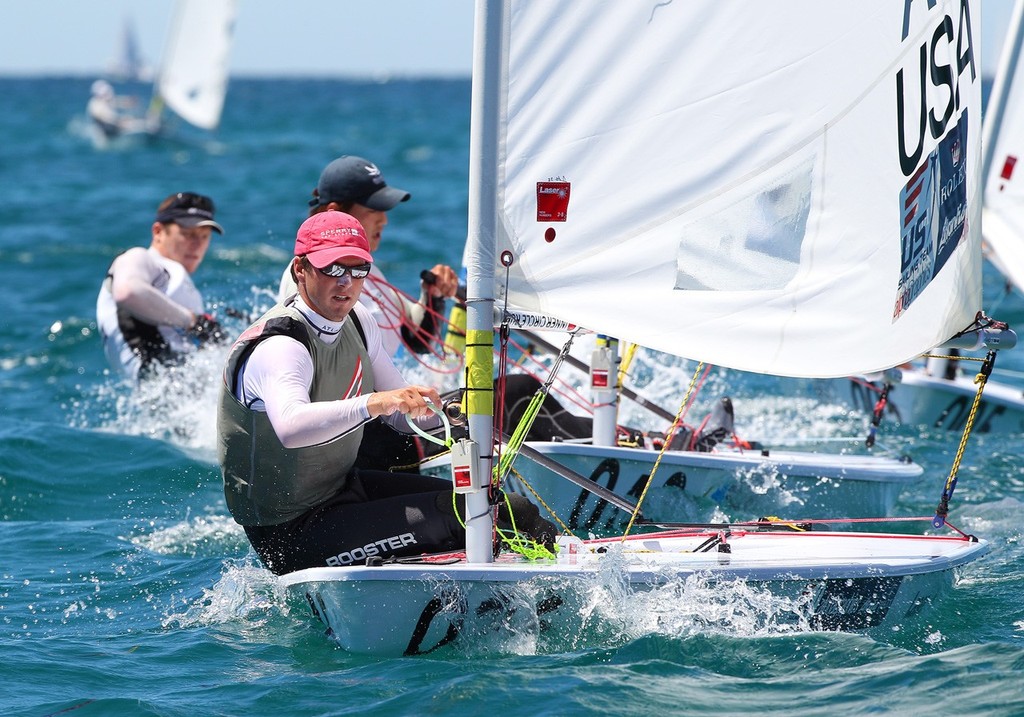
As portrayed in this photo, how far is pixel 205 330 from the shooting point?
7277mm

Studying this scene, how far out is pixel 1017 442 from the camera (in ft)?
24.7

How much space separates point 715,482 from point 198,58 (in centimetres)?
2328

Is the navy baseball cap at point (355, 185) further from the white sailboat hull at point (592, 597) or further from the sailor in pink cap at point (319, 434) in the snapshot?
the white sailboat hull at point (592, 597)

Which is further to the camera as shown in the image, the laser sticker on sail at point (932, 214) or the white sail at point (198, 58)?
the white sail at point (198, 58)

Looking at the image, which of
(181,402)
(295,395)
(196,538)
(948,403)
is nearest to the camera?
(295,395)

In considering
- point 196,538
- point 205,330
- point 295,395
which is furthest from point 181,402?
point 295,395

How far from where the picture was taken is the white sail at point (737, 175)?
3.58 metres

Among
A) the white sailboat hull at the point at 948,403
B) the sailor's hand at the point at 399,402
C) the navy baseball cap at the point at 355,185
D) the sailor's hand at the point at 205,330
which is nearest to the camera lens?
the sailor's hand at the point at 399,402

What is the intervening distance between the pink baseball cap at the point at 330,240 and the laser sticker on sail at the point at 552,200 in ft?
1.66

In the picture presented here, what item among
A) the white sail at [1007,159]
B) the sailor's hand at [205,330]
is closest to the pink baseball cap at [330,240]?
the sailor's hand at [205,330]

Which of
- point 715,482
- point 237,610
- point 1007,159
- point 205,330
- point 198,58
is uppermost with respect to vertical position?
point 198,58

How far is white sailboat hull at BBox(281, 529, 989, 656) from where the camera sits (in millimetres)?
3699

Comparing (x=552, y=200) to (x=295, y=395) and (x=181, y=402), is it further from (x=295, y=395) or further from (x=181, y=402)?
(x=181, y=402)

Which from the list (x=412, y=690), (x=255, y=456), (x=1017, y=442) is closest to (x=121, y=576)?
(x=255, y=456)
